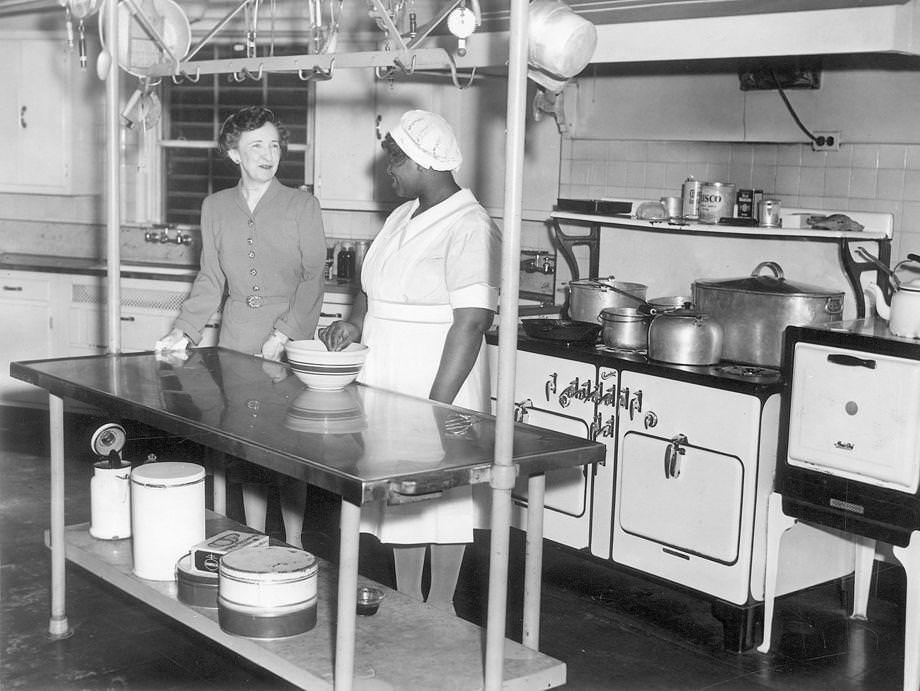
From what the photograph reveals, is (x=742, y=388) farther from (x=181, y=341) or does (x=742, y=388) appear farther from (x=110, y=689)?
(x=110, y=689)

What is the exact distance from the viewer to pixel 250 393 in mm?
3223

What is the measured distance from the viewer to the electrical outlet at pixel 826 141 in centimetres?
488

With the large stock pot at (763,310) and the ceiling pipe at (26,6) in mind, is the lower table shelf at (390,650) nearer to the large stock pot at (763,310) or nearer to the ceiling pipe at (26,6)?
the large stock pot at (763,310)

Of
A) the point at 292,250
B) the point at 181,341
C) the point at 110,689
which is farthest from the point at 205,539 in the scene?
the point at 292,250

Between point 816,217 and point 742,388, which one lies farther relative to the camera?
point 816,217

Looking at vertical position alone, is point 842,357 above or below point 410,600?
above

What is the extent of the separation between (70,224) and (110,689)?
4.93m

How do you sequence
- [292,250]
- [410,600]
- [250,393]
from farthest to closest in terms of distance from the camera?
[292,250] → [250,393] → [410,600]

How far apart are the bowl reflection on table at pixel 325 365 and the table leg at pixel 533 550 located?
0.68 metres

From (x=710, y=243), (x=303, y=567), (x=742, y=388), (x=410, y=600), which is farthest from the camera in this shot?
(x=710, y=243)

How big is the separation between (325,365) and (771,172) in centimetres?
280

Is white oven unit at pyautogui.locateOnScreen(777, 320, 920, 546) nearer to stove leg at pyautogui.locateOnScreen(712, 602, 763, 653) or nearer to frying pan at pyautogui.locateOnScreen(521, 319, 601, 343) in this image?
stove leg at pyautogui.locateOnScreen(712, 602, 763, 653)

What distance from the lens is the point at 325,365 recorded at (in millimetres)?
3137

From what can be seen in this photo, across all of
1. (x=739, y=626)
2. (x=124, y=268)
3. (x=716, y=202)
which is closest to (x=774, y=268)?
(x=716, y=202)
